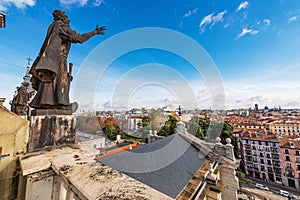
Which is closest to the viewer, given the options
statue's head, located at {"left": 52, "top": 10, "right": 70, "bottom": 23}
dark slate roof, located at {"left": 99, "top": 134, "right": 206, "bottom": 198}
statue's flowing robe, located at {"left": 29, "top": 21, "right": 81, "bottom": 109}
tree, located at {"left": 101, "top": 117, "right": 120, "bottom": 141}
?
statue's flowing robe, located at {"left": 29, "top": 21, "right": 81, "bottom": 109}

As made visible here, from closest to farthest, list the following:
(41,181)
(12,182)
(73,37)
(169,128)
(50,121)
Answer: (41,181) → (12,182) → (50,121) → (73,37) → (169,128)

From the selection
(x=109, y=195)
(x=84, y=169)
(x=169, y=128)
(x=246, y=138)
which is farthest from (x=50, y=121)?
(x=246, y=138)

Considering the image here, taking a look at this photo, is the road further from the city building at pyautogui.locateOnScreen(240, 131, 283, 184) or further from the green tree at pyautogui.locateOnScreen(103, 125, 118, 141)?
the green tree at pyautogui.locateOnScreen(103, 125, 118, 141)

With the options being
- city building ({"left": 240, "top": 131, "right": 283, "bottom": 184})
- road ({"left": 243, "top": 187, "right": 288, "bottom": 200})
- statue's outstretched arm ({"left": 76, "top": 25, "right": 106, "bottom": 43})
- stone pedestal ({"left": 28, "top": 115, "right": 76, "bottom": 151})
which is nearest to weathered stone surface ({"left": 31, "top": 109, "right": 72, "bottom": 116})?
stone pedestal ({"left": 28, "top": 115, "right": 76, "bottom": 151})

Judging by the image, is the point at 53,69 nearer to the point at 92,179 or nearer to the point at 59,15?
the point at 59,15

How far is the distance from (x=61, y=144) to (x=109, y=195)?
4.08 ft

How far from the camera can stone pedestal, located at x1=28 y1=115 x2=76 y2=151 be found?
1318mm

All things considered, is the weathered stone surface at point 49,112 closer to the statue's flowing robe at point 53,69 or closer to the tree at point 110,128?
the statue's flowing robe at point 53,69

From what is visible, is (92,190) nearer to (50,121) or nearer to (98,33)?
(50,121)

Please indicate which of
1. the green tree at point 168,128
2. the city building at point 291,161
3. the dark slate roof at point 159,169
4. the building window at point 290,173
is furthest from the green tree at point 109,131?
the building window at point 290,173

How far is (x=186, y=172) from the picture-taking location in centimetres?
458

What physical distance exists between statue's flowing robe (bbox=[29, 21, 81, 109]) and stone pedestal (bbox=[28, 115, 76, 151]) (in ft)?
0.61

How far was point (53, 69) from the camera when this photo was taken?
144 centimetres

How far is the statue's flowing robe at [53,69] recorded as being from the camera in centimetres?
145
